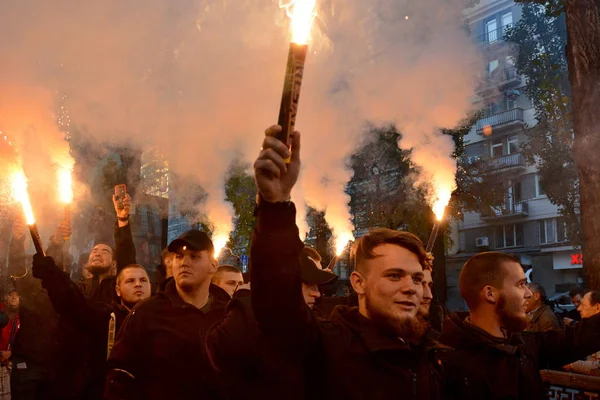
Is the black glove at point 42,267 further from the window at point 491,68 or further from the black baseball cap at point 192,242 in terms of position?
the window at point 491,68

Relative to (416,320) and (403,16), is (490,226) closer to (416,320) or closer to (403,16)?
(403,16)

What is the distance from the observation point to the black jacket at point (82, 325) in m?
5.09

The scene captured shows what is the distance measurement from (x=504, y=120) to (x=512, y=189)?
4231mm

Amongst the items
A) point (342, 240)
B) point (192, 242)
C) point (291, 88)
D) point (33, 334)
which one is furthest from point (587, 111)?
point (33, 334)

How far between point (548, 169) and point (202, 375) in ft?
69.1

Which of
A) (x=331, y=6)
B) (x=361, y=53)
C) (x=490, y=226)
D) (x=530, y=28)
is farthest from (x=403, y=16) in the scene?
(x=490, y=226)

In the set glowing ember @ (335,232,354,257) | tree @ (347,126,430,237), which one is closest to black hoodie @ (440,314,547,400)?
glowing ember @ (335,232,354,257)

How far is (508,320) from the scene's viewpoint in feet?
12.4

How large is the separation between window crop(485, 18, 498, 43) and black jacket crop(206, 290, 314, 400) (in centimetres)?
3275

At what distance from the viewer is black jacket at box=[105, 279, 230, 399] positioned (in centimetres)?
381

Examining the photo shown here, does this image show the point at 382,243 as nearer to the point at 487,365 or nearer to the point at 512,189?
the point at 487,365

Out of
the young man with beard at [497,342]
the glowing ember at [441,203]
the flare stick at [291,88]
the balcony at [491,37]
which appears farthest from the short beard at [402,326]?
the balcony at [491,37]

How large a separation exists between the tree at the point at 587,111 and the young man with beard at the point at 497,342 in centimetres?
377

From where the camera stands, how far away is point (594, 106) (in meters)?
7.28
